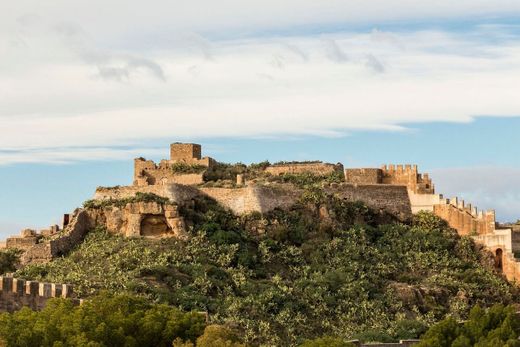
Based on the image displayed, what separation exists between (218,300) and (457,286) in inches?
449

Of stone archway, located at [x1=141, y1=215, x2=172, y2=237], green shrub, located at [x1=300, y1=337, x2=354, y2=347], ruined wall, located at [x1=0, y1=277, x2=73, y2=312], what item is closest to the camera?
green shrub, located at [x1=300, y1=337, x2=354, y2=347]

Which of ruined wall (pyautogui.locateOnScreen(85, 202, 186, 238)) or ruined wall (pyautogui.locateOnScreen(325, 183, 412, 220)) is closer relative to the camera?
ruined wall (pyautogui.locateOnScreen(85, 202, 186, 238))

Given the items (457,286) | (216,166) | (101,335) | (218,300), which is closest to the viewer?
(101,335)

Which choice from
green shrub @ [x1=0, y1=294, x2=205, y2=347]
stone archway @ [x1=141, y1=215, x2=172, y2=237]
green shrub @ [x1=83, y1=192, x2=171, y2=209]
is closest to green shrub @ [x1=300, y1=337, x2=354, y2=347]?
green shrub @ [x1=0, y1=294, x2=205, y2=347]

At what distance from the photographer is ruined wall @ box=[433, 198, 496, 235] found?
295 ft

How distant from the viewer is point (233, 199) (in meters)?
86.2

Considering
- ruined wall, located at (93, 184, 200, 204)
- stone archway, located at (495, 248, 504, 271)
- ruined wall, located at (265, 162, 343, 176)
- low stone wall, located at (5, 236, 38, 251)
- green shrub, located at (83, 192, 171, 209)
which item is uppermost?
ruined wall, located at (265, 162, 343, 176)

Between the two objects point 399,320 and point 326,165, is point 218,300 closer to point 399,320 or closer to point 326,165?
point 399,320

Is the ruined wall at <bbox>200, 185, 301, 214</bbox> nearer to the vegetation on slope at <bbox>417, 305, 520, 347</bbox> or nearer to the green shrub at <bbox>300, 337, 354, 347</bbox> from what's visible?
the vegetation on slope at <bbox>417, 305, 520, 347</bbox>

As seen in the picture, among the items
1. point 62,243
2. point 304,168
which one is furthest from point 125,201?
point 304,168

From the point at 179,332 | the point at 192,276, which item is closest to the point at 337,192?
the point at 192,276

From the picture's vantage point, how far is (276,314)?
7719 cm

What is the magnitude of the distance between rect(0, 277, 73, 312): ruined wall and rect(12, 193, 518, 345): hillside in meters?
1.80

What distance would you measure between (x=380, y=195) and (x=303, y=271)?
8.69 m
